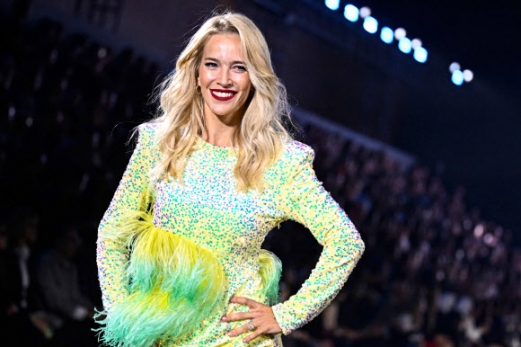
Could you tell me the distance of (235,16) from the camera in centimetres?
221

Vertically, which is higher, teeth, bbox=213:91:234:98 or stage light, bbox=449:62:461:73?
stage light, bbox=449:62:461:73

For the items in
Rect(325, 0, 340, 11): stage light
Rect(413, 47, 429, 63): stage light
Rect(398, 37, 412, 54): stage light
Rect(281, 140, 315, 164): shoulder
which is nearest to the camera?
Rect(281, 140, 315, 164): shoulder

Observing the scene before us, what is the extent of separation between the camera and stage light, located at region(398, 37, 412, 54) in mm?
7512

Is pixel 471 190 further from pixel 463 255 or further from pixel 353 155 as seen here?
pixel 353 155

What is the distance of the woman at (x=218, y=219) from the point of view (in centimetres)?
208

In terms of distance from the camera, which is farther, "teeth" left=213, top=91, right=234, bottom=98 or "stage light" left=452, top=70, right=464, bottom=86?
"stage light" left=452, top=70, right=464, bottom=86

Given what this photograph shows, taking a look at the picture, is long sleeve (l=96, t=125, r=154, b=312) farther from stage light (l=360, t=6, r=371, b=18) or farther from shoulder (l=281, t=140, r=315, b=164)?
stage light (l=360, t=6, r=371, b=18)

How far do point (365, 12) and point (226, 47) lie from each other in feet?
16.6

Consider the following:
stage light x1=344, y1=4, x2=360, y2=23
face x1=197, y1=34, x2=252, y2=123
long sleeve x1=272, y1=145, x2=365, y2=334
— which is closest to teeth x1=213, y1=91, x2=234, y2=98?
face x1=197, y1=34, x2=252, y2=123

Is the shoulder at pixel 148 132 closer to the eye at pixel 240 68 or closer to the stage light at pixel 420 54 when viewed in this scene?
the eye at pixel 240 68

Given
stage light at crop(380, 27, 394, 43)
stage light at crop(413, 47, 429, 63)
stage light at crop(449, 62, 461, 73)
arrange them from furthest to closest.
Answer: stage light at crop(449, 62, 461, 73), stage light at crop(413, 47, 429, 63), stage light at crop(380, 27, 394, 43)

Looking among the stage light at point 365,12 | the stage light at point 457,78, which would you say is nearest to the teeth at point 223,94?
the stage light at point 365,12

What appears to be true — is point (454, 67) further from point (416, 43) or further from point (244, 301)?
point (244, 301)

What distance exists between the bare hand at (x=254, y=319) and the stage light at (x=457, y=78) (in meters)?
6.39
